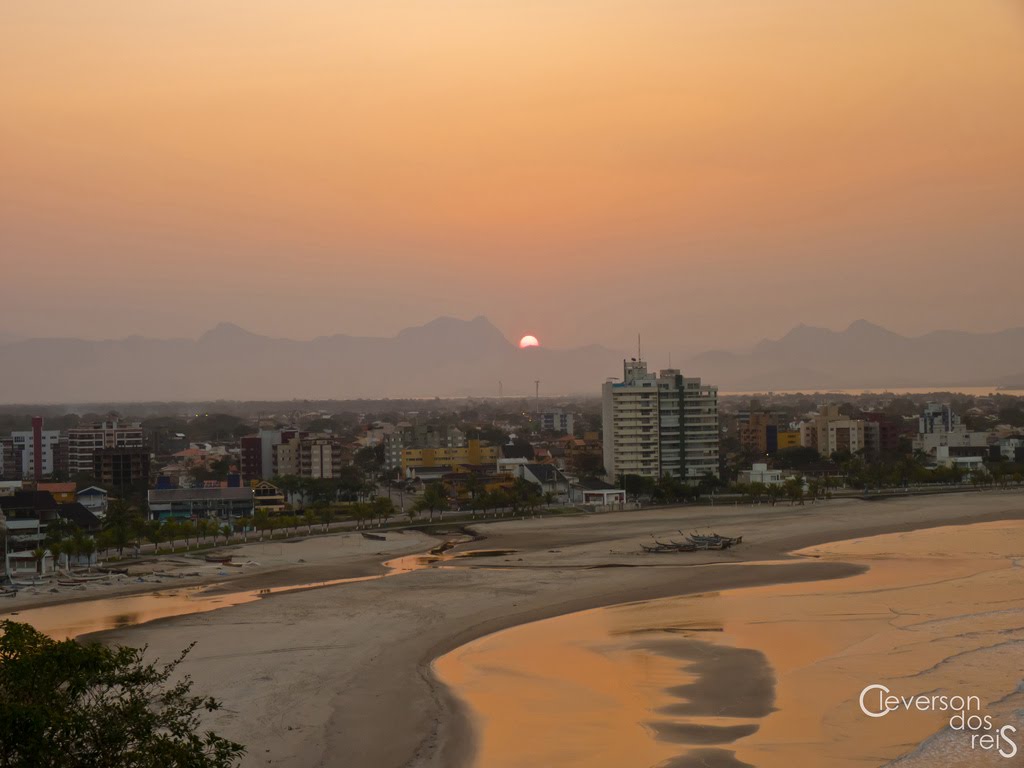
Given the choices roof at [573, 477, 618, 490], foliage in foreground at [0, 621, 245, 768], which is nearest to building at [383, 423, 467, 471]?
roof at [573, 477, 618, 490]

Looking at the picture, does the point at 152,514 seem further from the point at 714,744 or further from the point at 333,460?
the point at 714,744

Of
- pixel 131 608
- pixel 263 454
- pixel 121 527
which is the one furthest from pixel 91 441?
pixel 131 608

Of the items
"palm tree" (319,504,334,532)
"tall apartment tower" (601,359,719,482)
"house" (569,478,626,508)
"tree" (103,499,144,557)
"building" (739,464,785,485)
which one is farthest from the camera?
"tall apartment tower" (601,359,719,482)

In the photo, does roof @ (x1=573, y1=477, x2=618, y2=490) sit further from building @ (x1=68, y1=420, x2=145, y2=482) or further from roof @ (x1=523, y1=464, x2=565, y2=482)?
building @ (x1=68, y1=420, x2=145, y2=482)

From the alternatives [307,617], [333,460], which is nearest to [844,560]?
[307,617]

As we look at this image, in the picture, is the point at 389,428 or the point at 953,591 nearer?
the point at 953,591

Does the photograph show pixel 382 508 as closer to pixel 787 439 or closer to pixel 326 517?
pixel 326 517

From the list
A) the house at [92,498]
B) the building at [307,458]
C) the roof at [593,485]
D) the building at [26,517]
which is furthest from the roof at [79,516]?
the building at [307,458]
